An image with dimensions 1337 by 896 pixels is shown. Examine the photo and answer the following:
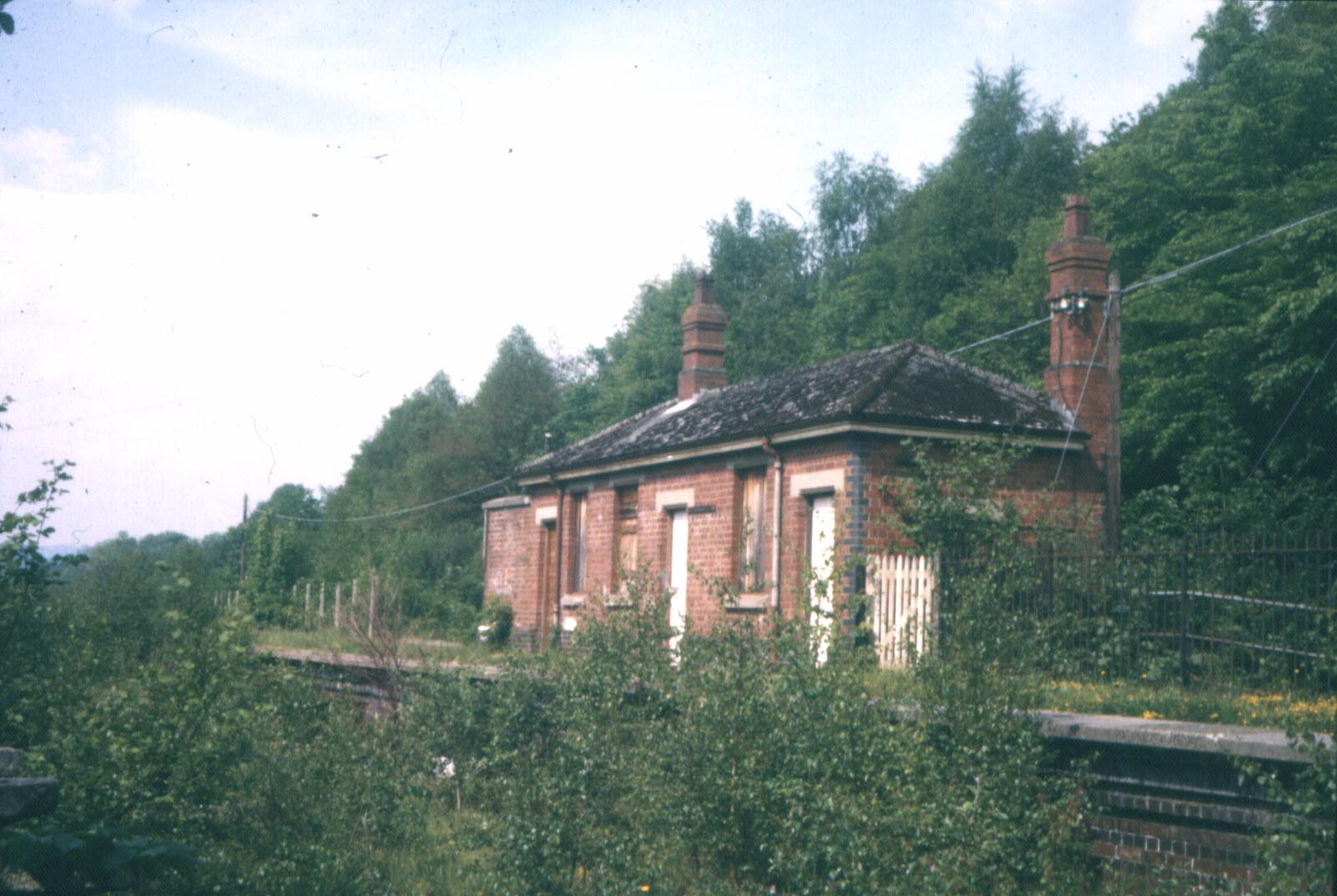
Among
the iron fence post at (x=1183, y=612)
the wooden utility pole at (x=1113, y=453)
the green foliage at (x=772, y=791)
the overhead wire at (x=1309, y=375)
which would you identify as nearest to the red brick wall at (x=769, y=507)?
the wooden utility pole at (x=1113, y=453)

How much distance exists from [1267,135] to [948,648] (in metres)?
20.3

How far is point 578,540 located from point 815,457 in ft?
24.8

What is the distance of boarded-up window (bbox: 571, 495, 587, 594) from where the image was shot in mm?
21922

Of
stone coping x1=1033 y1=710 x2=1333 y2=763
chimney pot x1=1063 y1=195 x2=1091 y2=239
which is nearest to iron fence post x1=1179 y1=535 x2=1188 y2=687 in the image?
stone coping x1=1033 y1=710 x2=1333 y2=763

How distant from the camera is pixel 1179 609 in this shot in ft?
31.6

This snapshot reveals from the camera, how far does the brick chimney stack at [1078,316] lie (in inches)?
681

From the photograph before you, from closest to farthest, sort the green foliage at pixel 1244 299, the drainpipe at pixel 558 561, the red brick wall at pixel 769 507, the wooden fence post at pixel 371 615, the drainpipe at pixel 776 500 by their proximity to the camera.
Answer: the wooden fence post at pixel 371 615, the red brick wall at pixel 769 507, the drainpipe at pixel 776 500, the green foliage at pixel 1244 299, the drainpipe at pixel 558 561

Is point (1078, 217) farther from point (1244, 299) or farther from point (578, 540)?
point (578, 540)

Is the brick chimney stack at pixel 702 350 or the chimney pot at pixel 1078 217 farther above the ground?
the chimney pot at pixel 1078 217

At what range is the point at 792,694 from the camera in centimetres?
814

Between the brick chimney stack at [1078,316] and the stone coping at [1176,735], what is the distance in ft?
32.0

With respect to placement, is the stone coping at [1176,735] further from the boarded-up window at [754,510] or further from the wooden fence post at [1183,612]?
the boarded-up window at [754,510]

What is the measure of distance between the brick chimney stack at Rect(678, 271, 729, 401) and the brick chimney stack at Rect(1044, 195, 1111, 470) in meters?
7.49

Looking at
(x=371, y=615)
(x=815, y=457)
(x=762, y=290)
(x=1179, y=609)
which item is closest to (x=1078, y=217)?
(x=815, y=457)
